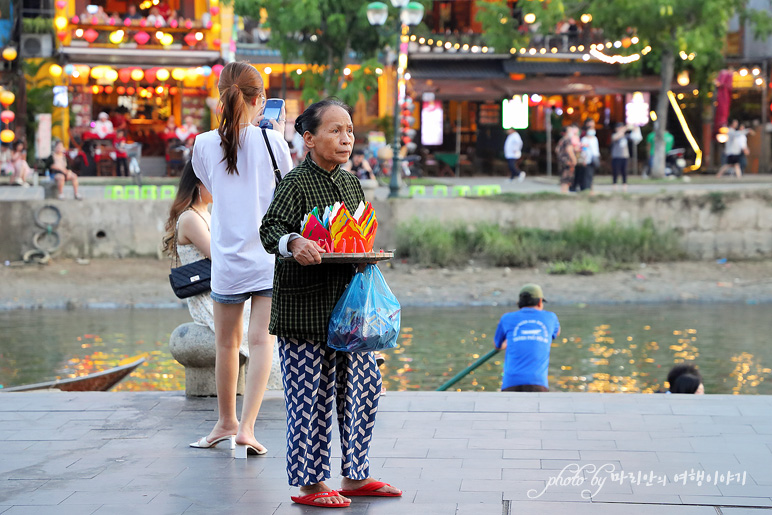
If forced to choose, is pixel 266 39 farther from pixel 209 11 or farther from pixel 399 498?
pixel 399 498

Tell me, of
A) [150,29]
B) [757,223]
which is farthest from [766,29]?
[150,29]

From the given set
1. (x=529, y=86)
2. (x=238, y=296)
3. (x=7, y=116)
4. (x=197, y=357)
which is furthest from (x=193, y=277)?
(x=529, y=86)

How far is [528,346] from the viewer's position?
8.11m

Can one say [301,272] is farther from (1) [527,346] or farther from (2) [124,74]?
(2) [124,74]

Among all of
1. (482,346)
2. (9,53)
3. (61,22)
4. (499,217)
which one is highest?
(61,22)

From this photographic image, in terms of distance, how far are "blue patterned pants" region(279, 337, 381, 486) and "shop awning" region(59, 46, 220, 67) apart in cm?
2488

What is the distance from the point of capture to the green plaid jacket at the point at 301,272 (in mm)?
4621

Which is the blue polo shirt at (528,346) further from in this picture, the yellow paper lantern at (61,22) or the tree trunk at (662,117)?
the yellow paper lantern at (61,22)

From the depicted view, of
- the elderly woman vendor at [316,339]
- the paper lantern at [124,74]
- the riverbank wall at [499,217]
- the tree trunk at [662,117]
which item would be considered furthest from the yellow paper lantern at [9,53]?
the elderly woman vendor at [316,339]

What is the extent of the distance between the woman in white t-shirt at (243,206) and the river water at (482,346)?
5.71 metres

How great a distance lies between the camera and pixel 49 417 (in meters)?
6.40

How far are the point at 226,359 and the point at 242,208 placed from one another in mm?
789

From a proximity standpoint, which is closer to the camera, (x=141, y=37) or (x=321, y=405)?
(x=321, y=405)

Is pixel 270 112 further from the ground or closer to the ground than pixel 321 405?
further from the ground
